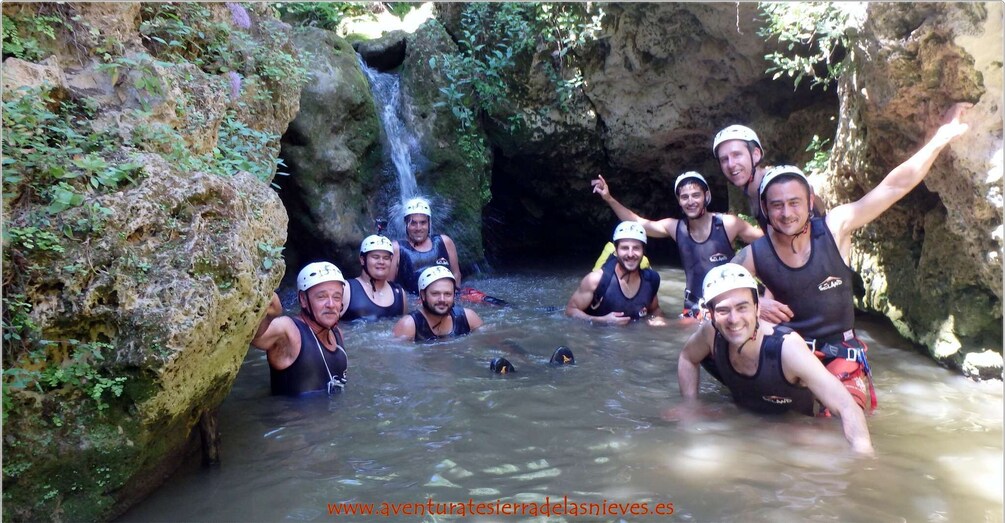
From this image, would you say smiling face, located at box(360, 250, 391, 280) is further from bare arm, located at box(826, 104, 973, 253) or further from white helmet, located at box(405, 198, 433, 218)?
bare arm, located at box(826, 104, 973, 253)

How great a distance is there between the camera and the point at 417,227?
925 cm

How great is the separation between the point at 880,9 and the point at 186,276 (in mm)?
5334

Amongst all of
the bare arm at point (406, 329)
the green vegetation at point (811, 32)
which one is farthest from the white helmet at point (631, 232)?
the bare arm at point (406, 329)

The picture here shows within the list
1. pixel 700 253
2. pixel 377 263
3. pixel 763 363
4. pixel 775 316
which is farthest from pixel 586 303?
pixel 763 363

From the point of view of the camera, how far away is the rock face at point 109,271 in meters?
3.20

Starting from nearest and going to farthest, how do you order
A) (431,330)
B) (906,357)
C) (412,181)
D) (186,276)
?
(186,276)
(906,357)
(431,330)
(412,181)

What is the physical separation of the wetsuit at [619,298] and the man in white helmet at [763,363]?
3.06 m

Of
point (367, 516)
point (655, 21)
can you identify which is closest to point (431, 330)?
point (367, 516)

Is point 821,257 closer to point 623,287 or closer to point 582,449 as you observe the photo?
point 582,449

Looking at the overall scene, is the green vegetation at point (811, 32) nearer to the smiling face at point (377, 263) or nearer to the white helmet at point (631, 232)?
the white helmet at point (631, 232)

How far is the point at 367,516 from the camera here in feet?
11.8

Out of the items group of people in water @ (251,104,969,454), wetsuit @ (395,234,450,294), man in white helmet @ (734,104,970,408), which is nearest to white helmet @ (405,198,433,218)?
wetsuit @ (395,234,450,294)

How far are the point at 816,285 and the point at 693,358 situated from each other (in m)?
1.00

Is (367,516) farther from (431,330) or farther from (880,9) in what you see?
(880,9)
